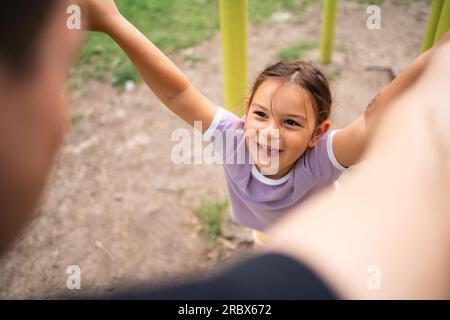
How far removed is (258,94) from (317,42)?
1.98 m

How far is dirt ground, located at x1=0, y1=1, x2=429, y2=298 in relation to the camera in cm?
195

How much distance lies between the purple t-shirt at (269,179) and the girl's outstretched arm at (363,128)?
0.03 m

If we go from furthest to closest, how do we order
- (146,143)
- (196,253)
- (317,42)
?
(317,42) → (146,143) → (196,253)

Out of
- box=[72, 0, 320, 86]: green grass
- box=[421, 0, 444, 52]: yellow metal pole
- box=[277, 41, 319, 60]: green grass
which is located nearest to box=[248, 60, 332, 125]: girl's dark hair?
box=[421, 0, 444, 52]: yellow metal pole

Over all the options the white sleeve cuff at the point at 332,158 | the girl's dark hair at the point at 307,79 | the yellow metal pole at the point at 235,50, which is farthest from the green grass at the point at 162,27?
the white sleeve cuff at the point at 332,158

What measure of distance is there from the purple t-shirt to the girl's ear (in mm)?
15

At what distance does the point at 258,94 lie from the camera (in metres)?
1.22

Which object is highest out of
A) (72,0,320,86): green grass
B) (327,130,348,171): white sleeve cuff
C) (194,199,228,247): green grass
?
(72,0,320,86): green grass

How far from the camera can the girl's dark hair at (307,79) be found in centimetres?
120

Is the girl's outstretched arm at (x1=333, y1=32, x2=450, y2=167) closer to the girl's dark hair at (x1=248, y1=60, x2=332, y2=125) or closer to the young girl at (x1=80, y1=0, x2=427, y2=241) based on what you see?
the young girl at (x1=80, y1=0, x2=427, y2=241)

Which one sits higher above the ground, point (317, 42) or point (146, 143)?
point (317, 42)

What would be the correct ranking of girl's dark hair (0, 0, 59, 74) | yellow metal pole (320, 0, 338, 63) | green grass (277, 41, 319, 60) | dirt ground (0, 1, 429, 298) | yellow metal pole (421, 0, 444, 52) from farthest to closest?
1. green grass (277, 41, 319, 60)
2. yellow metal pole (320, 0, 338, 63)
3. dirt ground (0, 1, 429, 298)
4. yellow metal pole (421, 0, 444, 52)
5. girl's dark hair (0, 0, 59, 74)
